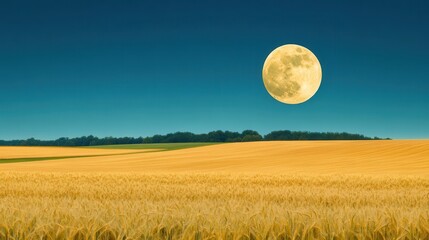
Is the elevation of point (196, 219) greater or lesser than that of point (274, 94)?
lesser

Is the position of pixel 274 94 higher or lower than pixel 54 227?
higher

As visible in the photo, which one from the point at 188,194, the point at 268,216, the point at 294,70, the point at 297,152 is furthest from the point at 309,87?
the point at 268,216

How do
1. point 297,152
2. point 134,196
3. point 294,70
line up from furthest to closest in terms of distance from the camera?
point 297,152, point 294,70, point 134,196

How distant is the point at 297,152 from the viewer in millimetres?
45000

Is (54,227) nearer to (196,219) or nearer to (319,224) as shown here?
(196,219)

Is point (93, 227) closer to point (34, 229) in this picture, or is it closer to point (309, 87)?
point (34, 229)

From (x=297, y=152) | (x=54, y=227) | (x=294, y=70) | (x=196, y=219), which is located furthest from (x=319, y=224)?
(x=297, y=152)

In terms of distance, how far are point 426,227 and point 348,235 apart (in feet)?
2.14

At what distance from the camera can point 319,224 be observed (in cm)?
379

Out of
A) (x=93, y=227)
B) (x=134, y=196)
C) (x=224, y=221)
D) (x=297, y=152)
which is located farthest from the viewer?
(x=297, y=152)

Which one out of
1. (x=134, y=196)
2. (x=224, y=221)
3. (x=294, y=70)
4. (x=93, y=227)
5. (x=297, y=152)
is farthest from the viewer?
(x=297, y=152)

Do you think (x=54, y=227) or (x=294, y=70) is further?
(x=294, y=70)

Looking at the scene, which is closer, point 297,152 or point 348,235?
point 348,235

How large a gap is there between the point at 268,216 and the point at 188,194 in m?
7.49
